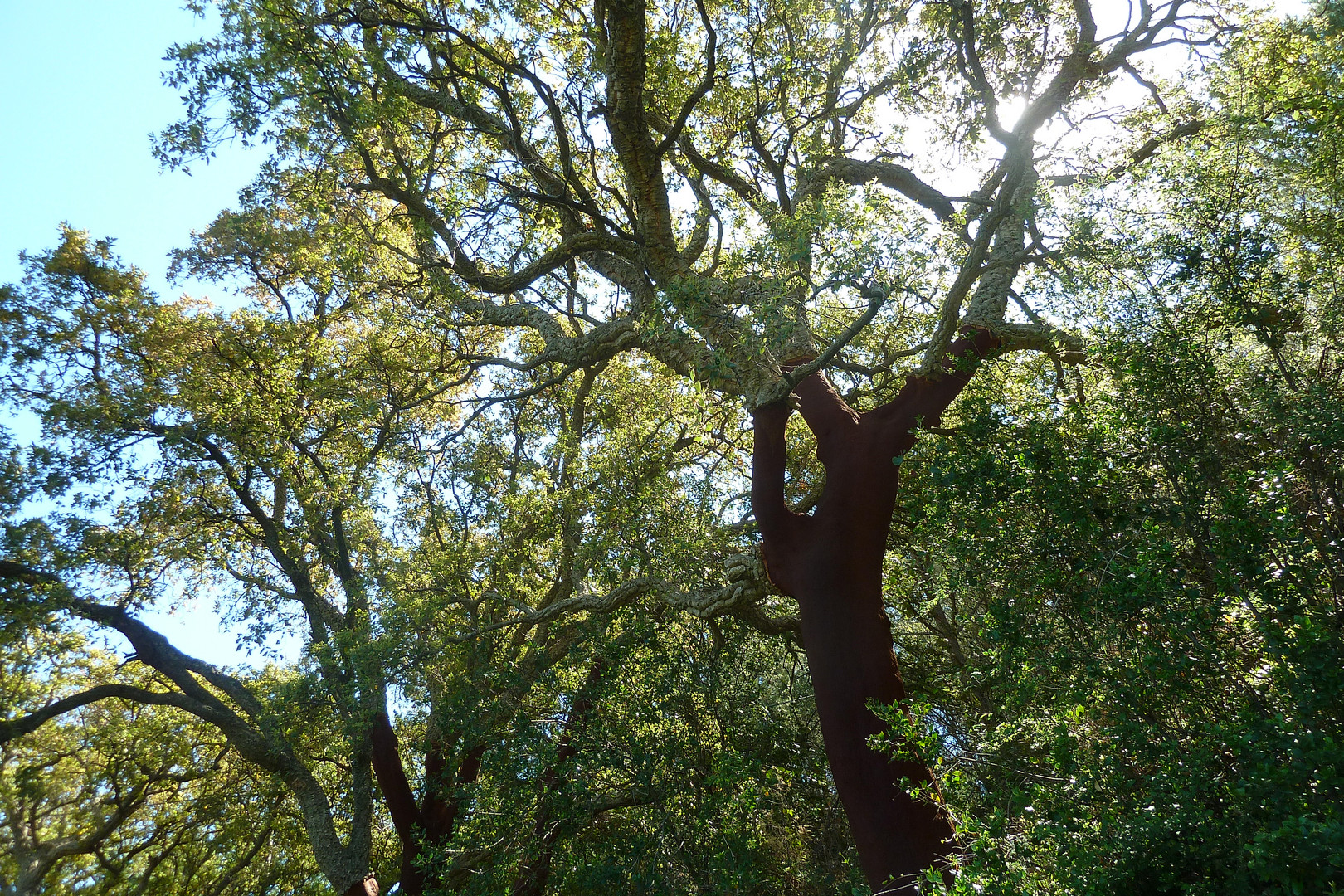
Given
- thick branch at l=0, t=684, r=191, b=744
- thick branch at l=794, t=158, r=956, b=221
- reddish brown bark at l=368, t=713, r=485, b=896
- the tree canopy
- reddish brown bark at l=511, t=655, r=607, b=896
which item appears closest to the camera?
the tree canopy

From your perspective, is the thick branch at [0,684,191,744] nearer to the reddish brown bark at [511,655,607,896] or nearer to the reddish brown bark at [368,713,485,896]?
the reddish brown bark at [368,713,485,896]

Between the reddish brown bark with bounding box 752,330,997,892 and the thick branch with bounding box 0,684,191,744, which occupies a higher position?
the thick branch with bounding box 0,684,191,744

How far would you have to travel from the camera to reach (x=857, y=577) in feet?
19.1

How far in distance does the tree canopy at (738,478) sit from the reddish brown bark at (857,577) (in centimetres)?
4

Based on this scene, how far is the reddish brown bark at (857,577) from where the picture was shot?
15.8ft

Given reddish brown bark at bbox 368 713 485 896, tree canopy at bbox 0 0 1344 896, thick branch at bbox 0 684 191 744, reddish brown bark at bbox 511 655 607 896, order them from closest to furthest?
1. tree canopy at bbox 0 0 1344 896
2. reddish brown bark at bbox 511 655 607 896
3. thick branch at bbox 0 684 191 744
4. reddish brown bark at bbox 368 713 485 896

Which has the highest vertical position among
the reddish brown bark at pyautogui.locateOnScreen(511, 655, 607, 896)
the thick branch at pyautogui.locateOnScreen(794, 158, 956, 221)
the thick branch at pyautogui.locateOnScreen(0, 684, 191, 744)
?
the thick branch at pyautogui.locateOnScreen(794, 158, 956, 221)

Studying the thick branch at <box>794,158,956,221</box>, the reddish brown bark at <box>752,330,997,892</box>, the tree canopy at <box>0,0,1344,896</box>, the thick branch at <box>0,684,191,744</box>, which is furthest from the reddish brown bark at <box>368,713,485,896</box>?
the thick branch at <box>794,158,956,221</box>

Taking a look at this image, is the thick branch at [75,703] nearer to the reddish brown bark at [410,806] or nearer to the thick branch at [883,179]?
the reddish brown bark at [410,806]

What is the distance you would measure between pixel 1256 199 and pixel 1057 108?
2896mm

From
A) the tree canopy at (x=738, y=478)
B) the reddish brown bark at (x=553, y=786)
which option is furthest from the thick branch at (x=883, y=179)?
the reddish brown bark at (x=553, y=786)

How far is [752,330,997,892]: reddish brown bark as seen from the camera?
4.82 m

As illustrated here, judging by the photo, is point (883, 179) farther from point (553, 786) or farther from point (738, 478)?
point (553, 786)

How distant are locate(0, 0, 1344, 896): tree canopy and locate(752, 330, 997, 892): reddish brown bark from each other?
4 centimetres
